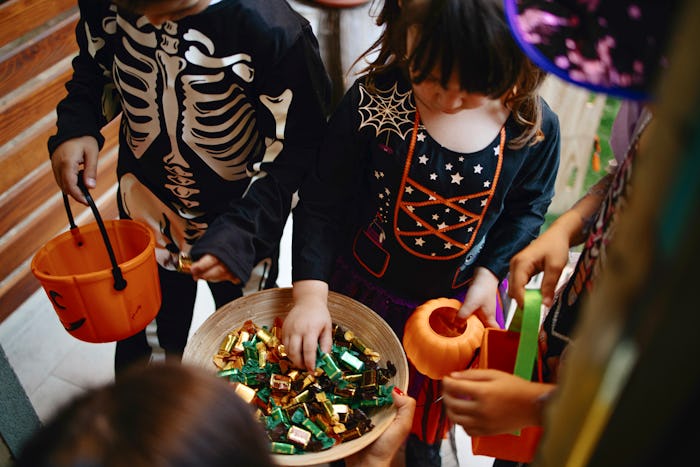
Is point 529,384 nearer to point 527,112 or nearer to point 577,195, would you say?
point 527,112

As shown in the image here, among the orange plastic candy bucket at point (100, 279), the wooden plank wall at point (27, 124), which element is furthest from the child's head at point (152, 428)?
the wooden plank wall at point (27, 124)

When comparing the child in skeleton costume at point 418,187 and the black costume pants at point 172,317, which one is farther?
the black costume pants at point 172,317

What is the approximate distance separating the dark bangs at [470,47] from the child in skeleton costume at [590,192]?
22cm

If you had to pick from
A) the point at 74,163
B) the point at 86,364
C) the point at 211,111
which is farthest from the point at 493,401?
the point at 86,364

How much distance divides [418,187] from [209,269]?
1.35 feet

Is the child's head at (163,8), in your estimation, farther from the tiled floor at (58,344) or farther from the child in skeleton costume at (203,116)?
the tiled floor at (58,344)

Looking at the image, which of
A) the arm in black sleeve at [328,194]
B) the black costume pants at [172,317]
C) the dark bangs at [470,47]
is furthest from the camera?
the black costume pants at [172,317]

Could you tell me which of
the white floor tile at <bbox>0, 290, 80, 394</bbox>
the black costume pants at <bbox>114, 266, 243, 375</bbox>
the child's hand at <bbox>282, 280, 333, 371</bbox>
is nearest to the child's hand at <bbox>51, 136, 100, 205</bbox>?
the black costume pants at <bbox>114, 266, 243, 375</bbox>

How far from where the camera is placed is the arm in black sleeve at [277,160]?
3.28ft

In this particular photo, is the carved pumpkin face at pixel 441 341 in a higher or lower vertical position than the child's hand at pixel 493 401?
lower

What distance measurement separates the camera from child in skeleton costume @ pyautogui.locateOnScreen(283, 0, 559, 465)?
99 centimetres

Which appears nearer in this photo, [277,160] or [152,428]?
[152,428]

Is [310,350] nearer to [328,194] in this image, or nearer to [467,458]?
[328,194]

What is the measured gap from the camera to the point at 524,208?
1.13 meters
